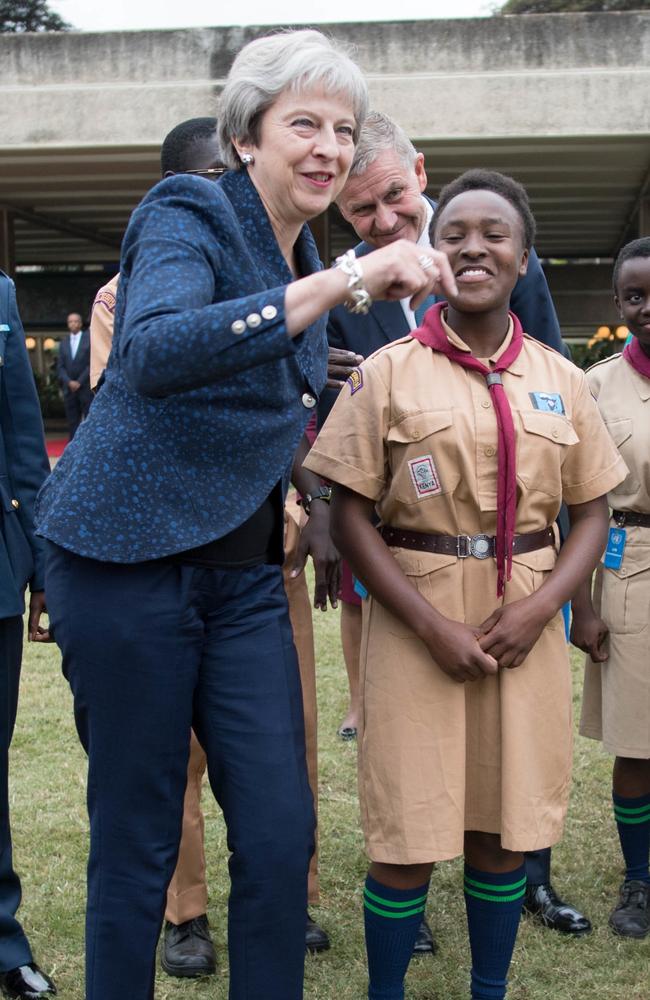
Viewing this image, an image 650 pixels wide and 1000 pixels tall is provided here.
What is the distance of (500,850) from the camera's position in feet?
9.36

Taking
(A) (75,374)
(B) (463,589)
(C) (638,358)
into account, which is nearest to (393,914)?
(B) (463,589)

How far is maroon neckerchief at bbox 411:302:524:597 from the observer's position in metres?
2.71

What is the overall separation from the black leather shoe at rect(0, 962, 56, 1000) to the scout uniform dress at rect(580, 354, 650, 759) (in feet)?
5.75

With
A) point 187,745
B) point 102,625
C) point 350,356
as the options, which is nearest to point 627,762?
point 350,356

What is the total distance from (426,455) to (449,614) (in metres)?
0.37

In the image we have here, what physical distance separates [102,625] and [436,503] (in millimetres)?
882

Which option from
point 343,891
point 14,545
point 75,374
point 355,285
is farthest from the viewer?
point 75,374

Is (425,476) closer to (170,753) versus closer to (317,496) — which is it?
(317,496)

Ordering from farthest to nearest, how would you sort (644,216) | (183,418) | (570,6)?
(570,6) → (644,216) → (183,418)

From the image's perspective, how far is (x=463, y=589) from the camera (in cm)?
279

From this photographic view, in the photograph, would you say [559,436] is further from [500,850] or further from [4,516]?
[4,516]

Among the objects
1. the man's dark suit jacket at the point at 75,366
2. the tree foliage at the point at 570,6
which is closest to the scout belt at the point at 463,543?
the man's dark suit jacket at the point at 75,366

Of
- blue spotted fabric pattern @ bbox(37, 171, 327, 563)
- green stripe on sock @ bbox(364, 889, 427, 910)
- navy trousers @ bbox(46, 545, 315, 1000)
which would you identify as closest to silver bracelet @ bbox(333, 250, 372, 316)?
blue spotted fabric pattern @ bbox(37, 171, 327, 563)

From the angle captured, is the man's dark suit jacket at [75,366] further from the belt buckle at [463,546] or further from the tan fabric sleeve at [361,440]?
the belt buckle at [463,546]
